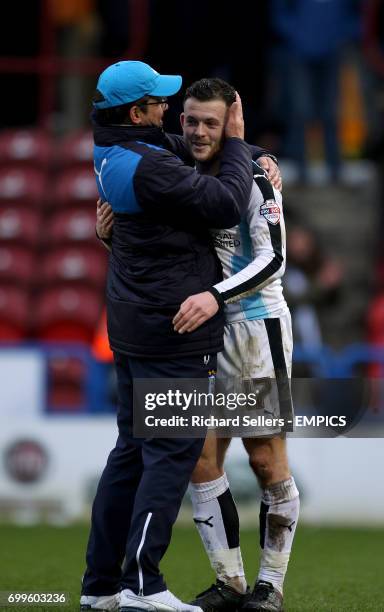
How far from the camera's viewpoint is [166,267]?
5.17 m

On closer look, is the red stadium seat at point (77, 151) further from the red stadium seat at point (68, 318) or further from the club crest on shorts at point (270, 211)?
the club crest on shorts at point (270, 211)

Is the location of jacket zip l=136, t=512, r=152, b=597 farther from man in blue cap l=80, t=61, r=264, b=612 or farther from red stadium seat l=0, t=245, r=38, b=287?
red stadium seat l=0, t=245, r=38, b=287

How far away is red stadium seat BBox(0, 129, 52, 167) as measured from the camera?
12531 mm

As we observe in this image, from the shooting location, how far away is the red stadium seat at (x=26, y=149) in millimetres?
12531

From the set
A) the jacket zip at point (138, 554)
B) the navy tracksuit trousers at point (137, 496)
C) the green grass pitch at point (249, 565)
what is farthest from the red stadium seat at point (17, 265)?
the jacket zip at point (138, 554)

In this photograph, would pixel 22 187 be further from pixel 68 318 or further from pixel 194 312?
pixel 194 312

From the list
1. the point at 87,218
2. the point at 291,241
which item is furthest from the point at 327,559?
the point at 87,218

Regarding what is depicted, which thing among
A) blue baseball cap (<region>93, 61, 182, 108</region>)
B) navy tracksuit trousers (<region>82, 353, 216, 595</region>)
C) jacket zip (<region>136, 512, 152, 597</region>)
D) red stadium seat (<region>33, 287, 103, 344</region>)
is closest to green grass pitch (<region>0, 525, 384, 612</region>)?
navy tracksuit trousers (<region>82, 353, 216, 595</region>)

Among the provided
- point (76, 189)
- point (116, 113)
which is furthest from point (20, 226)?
point (116, 113)

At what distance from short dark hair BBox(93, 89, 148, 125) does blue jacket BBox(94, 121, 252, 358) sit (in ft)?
0.10

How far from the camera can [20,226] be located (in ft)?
38.9

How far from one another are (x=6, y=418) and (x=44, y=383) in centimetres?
34

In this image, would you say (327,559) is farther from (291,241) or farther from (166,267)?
(291,241)

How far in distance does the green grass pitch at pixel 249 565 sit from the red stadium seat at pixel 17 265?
2882mm
